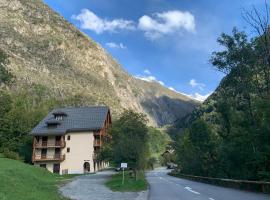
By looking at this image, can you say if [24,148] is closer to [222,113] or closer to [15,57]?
[222,113]

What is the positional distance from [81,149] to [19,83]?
72.1 m

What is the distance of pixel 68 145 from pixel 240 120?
45124 mm

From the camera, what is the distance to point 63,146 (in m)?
71.7

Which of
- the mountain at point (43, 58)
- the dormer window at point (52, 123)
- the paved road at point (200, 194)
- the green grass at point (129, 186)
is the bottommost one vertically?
the paved road at point (200, 194)

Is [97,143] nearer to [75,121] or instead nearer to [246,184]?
[75,121]

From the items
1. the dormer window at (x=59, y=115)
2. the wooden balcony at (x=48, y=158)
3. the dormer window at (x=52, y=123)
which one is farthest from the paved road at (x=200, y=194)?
the dormer window at (x=59, y=115)

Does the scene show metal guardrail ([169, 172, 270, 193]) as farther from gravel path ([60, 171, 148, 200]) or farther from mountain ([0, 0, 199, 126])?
mountain ([0, 0, 199, 126])

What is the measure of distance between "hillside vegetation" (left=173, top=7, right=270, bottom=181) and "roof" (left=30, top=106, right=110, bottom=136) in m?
22.0

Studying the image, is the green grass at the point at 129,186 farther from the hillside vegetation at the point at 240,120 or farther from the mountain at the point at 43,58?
the mountain at the point at 43,58

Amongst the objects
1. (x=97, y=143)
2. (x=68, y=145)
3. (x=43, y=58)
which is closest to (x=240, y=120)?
(x=97, y=143)

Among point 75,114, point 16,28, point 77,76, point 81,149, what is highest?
point 16,28

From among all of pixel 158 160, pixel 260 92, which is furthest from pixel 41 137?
pixel 158 160

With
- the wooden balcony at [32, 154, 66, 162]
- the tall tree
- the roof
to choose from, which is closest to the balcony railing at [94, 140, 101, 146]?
the roof

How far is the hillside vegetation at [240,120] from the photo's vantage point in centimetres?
Answer: 2848
